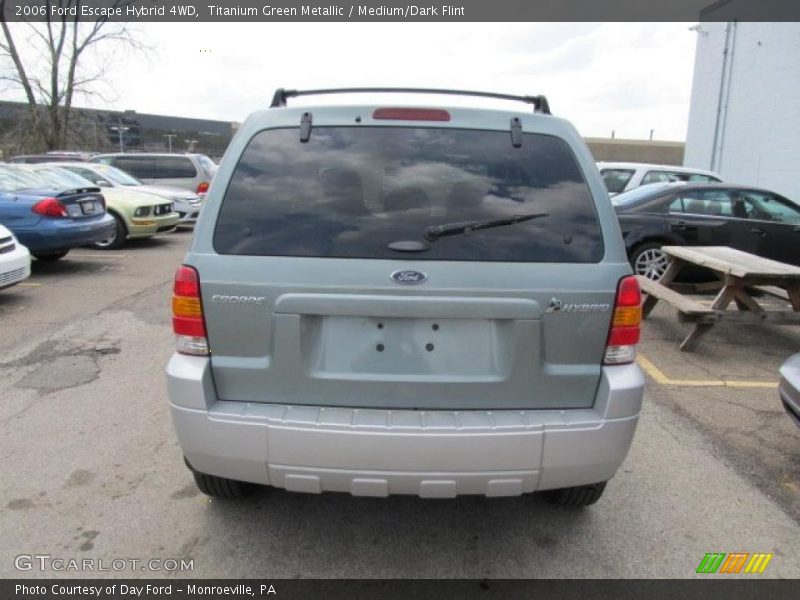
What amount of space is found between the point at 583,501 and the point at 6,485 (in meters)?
3.02

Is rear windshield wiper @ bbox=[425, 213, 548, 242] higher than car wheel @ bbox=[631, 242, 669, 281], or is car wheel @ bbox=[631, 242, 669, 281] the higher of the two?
rear windshield wiper @ bbox=[425, 213, 548, 242]

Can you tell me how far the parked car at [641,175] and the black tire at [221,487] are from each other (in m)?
10.5

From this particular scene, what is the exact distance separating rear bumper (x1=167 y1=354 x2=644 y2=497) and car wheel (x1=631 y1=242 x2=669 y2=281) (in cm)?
634

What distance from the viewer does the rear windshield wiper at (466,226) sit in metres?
2.40

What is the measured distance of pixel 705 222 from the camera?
8328 millimetres

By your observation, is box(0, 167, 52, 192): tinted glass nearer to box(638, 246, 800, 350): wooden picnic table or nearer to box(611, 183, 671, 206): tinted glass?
box(611, 183, 671, 206): tinted glass

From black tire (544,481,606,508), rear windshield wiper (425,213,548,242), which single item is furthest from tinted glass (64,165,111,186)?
black tire (544,481,606,508)

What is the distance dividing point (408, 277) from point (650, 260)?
22.7 feet

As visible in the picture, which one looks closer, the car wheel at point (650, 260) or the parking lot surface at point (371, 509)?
the parking lot surface at point (371, 509)

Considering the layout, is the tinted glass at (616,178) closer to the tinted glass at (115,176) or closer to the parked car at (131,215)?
the parked car at (131,215)

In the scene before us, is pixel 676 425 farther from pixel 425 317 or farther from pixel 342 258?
pixel 342 258

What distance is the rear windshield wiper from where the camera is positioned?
2.40m

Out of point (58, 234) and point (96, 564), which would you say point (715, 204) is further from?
point (58, 234)

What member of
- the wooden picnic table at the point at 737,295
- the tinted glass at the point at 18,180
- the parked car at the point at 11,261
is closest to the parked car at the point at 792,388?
the wooden picnic table at the point at 737,295
